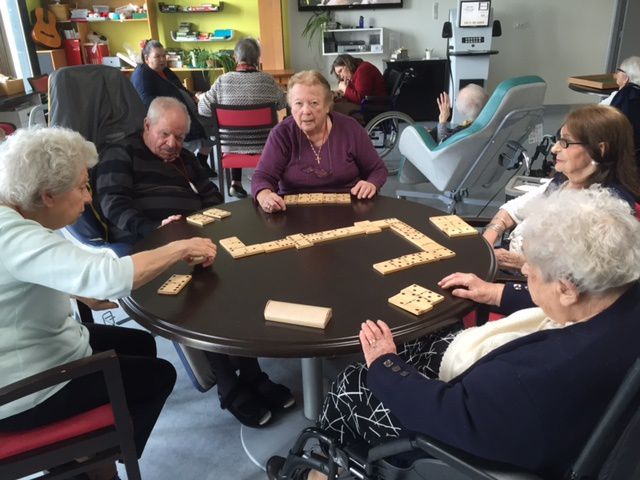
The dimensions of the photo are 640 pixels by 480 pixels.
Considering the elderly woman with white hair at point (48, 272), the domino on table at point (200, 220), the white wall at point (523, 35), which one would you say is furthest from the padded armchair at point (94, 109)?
the white wall at point (523, 35)

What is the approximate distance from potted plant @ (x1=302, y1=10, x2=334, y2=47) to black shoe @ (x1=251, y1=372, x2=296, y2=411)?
6280 millimetres

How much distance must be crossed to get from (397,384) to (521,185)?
2015 mm

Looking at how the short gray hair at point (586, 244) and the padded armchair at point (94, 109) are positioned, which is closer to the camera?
the short gray hair at point (586, 244)

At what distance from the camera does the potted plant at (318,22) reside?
7.14 m

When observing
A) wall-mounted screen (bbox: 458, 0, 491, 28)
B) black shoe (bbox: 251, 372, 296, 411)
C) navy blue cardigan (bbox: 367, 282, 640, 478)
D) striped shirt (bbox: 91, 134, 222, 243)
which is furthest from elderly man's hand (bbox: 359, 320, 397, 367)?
wall-mounted screen (bbox: 458, 0, 491, 28)

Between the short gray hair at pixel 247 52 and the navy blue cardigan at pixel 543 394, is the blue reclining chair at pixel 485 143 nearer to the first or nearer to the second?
the short gray hair at pixel 247 52

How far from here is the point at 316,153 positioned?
2.34 meters

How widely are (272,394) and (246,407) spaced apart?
124 millimetres

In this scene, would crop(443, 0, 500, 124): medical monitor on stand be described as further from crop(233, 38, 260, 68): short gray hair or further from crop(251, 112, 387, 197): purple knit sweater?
crop(251, 112, 387, 197): purple knit sweater

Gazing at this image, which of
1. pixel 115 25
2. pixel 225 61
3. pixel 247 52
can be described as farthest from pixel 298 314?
pixel 115 25

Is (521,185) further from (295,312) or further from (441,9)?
(441,9)

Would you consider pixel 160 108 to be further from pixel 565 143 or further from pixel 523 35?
pixel 523 35

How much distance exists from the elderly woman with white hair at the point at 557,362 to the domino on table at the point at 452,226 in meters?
0.64

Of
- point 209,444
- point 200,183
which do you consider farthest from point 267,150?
point 209,444
